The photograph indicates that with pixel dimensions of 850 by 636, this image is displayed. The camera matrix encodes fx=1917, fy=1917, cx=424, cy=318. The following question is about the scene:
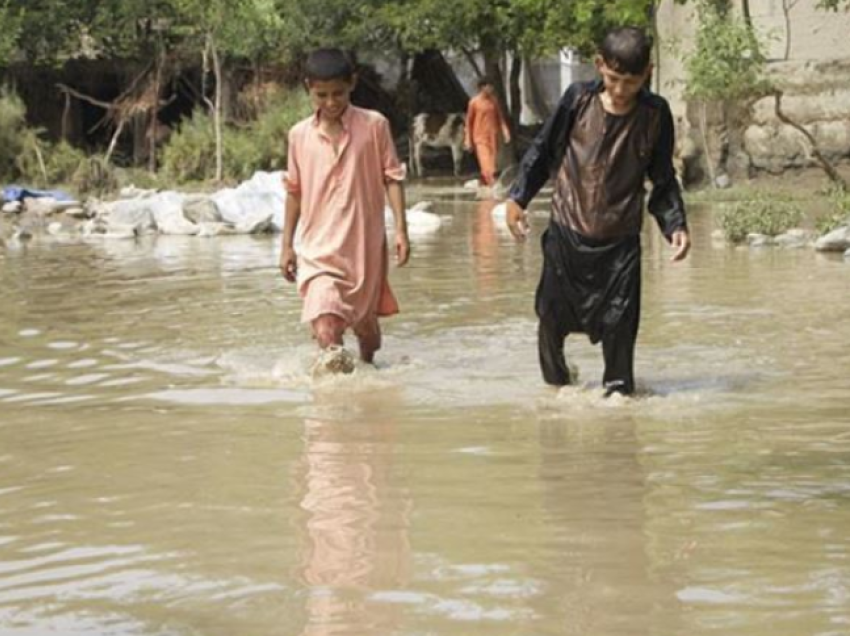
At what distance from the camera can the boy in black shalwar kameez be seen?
23.4 ft

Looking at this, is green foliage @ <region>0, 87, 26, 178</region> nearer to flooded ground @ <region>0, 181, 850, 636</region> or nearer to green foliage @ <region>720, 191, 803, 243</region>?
green foliage @ <region>720, 191, 803, 243</region>

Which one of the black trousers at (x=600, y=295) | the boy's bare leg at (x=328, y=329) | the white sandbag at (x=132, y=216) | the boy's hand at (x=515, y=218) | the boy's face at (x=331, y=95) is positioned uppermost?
the boy's face at (x=331, y=95)

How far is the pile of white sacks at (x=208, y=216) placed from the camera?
713 inches

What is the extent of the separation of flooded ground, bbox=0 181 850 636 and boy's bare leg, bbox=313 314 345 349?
0.19 m

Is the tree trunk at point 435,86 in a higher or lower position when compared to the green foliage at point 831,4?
lower

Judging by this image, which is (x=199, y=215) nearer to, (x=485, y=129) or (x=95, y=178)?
(x=95, y=178)

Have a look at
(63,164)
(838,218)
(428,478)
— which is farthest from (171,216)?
(428,478)

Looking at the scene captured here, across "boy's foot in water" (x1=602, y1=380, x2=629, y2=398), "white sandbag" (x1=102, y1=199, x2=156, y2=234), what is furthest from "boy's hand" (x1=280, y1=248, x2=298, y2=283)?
"white sandbag" (x1=102, y1=199, x2=156, y2=234)

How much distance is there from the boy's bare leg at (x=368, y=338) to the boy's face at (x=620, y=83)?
5.76 feet

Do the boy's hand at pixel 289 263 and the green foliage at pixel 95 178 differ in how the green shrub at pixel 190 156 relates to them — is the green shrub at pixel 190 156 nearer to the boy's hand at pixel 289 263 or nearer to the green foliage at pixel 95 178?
the green foliage at pixel 95 178

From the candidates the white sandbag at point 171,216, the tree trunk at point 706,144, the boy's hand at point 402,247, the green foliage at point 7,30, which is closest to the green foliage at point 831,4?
the tree trunk at point 706,144

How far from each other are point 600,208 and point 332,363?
144 cm

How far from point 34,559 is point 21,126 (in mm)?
21859

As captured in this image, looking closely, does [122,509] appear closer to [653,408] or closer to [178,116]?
[653,408]
